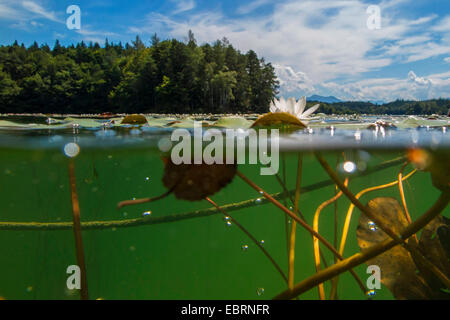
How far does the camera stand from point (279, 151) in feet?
9.61

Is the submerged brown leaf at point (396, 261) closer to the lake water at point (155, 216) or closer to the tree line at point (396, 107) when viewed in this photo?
the lake water at point (155, 216)

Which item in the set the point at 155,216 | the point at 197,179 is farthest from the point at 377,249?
the point at 155,216

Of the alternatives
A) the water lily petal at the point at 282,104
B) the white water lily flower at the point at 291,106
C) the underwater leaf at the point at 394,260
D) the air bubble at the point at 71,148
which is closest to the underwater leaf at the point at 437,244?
the underwater leaf at the point at 394,260

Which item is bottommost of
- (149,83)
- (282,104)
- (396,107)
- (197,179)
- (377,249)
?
(377,249)

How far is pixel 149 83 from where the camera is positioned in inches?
1845

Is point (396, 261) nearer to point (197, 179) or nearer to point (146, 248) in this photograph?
point (197, 179)

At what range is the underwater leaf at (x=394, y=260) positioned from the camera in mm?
1779

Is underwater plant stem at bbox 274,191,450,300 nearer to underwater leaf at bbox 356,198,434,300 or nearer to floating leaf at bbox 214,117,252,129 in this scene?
underwater leaf at bbox 356,198,434,300

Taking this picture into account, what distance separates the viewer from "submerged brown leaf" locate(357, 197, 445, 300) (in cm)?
176

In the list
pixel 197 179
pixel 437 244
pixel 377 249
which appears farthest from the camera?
pixel 437 244

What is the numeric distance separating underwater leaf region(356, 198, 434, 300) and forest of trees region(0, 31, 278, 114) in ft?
132

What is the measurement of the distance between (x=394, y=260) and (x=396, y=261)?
0.01 meters

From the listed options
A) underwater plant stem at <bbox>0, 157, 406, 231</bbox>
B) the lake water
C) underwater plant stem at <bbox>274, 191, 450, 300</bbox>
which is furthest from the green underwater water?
underwater plant stem at <bbox>274, 191, 450, 300</bbox>
